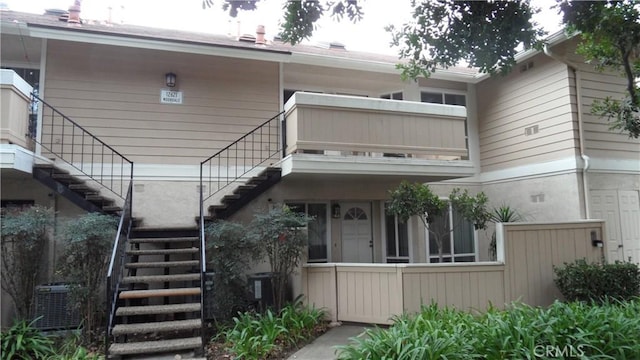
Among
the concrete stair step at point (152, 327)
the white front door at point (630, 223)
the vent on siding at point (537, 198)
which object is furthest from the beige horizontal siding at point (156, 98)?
the white front door at point (630, 223)

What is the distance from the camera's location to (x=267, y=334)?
5.59 metres

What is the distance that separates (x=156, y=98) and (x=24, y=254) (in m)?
3.88

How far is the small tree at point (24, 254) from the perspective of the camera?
6082 millimetres

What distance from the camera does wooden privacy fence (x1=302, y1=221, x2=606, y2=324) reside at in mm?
6562

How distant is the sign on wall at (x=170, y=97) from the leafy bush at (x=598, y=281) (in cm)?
826

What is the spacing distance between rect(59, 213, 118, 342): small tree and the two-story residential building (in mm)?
1047

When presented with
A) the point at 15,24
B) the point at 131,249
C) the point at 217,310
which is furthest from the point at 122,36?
the point at 217,310

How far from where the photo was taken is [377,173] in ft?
25.8

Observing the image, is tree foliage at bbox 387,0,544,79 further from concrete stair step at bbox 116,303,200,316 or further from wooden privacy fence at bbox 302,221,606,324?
concrete stair step at bbox 116,303,200,316

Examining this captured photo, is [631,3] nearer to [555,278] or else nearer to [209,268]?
[555,278]

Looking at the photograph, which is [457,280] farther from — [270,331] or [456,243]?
[456,243]

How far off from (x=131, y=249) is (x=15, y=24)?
4706mm

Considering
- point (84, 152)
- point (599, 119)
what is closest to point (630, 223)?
point (599, 119)

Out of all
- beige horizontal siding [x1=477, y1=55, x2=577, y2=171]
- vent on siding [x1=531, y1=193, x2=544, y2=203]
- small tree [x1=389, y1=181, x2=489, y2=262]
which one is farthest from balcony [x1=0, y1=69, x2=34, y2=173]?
vent on siding [x1=531, y1=193, x2=544, y2=203]
